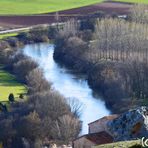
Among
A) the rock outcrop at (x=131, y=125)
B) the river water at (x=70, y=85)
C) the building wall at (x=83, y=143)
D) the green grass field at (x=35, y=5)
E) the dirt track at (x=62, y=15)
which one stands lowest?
the river water at (x=70, y=85)

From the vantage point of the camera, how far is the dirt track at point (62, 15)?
5050cm

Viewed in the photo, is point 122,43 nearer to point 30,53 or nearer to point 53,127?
point 30,53

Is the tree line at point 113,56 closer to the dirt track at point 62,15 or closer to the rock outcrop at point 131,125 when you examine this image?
the dirt track at point 62,15

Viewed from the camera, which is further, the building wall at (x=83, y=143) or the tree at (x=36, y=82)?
the tree at (x=36, y=82)

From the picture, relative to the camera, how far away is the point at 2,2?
58781 mm

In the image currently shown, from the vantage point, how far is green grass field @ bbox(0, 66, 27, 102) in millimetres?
27344

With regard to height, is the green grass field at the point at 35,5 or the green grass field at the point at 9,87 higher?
the green grass field at the point at 35,5

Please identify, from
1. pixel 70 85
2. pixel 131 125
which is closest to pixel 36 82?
pixel 70 85

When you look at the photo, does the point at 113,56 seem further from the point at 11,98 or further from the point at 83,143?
the point at 83,143

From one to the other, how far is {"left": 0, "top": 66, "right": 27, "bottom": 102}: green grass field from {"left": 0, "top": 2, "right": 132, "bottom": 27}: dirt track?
60.7ft

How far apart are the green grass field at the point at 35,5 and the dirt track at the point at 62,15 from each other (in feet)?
4.62

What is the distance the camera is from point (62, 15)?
172 ft

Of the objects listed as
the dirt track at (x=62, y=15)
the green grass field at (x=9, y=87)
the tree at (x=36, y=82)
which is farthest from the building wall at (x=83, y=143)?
the dirt track at (x=62, y=15)

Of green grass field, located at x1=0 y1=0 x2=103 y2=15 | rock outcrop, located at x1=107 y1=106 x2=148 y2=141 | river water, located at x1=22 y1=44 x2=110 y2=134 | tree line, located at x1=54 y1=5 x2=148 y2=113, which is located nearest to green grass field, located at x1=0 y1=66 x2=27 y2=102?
river water, located at x1=22 y1=44 x2=110 y2=134
